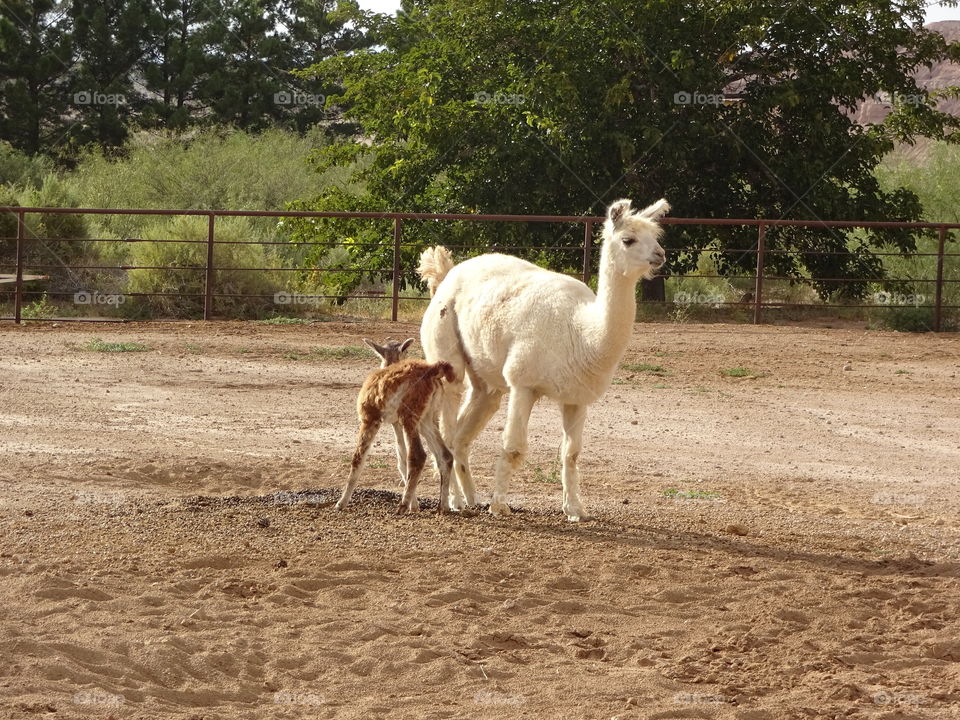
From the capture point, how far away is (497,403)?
24.9 ft

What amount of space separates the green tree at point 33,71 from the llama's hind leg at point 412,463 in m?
28.8

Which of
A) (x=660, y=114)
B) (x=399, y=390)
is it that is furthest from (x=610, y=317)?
(x=660, y=114)

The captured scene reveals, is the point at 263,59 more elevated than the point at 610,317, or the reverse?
the point at 263,59

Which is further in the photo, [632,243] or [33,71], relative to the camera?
[33,71]

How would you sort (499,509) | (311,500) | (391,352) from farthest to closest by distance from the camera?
(391,352), (311,500), (499,509)

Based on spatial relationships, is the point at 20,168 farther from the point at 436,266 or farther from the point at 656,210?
the point at 656,210

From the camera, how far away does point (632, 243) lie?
21.4ft

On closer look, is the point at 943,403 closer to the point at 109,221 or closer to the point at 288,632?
the point at 288,632

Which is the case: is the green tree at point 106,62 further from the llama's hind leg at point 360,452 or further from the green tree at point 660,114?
the llama's hind leg at point 360,452

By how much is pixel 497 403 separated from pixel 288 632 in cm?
269

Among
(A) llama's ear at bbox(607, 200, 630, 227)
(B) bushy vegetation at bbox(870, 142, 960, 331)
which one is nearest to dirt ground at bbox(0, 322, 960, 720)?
(A) llama's ear at bbox(607, 200, 630, 227)

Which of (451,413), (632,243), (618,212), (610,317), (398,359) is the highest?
(618,212)

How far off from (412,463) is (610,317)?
135 cm

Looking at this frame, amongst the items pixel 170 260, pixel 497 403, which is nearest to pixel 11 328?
pixel 170 260
